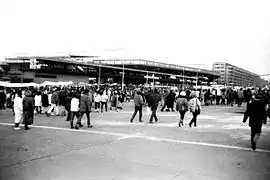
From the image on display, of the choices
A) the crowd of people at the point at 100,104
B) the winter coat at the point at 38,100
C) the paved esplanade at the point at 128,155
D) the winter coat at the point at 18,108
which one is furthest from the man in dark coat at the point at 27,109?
the winter coat at the point at 38,100

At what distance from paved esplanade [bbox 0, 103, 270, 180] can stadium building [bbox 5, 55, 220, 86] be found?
A: 44.8 metres

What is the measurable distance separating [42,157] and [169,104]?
15346mm

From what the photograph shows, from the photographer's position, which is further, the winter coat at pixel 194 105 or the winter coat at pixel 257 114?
the winter coat at pixel 194 105

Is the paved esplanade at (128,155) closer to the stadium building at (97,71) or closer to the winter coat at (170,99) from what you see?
the winter coat at (170,99)

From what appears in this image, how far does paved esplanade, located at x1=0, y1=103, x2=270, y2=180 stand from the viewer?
5.42 metres

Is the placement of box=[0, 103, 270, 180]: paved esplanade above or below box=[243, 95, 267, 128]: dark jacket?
below

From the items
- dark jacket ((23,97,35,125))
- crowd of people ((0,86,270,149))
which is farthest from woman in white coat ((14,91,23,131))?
dark jacket ((23,97,35,125))

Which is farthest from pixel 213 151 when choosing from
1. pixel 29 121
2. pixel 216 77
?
pixel 216 77

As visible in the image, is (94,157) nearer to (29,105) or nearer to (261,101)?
(261,101)

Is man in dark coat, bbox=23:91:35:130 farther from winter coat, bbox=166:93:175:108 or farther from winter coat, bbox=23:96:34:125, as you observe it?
winter coat, bbox=166:93:175:108

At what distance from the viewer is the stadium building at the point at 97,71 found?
63156 millimetres

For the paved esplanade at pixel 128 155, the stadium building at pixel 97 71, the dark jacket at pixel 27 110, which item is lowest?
the paved esplanade at pixel 128 155

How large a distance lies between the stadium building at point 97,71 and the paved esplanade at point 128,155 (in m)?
44.8

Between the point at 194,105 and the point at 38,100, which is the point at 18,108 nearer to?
the point at 38,100
